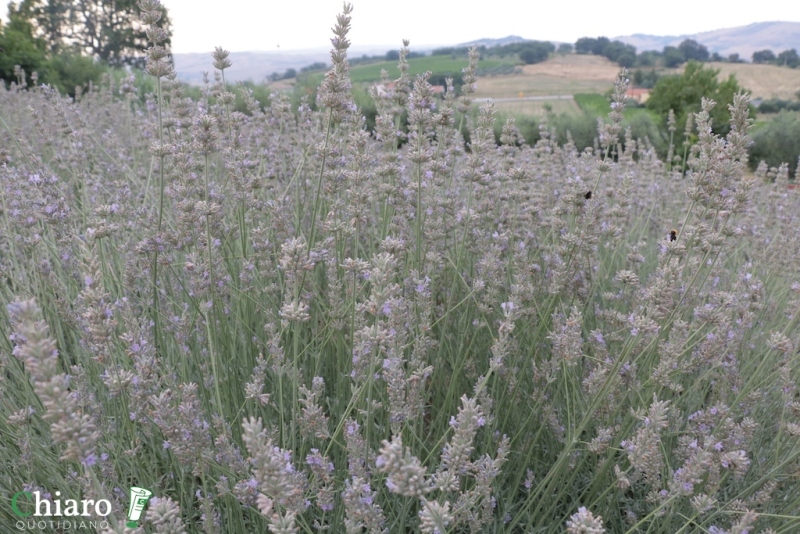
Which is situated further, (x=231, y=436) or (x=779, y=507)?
(x=779, y=507)

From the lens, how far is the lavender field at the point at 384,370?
1412 mm

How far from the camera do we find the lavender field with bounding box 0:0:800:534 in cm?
141

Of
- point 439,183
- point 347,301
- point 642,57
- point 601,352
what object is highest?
point 642,57

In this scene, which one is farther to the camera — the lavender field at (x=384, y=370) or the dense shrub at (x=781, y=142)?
the dense shrub at (x=781, y=142)

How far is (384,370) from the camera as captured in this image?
61.8 inches

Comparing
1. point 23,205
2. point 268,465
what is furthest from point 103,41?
point 268,465

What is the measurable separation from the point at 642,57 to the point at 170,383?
3320cm

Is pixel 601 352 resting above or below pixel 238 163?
below

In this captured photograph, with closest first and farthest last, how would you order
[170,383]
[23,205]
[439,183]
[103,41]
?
1. [170,383]
2. [23,205]
3. [439,183]
4. [103,41]

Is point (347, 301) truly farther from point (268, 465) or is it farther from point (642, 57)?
point (642, 57)

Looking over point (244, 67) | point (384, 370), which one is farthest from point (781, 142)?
Answer: point (244, 67)

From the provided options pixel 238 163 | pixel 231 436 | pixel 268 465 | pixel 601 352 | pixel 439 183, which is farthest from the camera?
pixel 439 183

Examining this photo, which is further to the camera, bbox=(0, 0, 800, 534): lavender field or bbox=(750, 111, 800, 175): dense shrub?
bbox=(750, 111, 800, 175): dense shrub

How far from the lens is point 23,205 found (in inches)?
85.9
